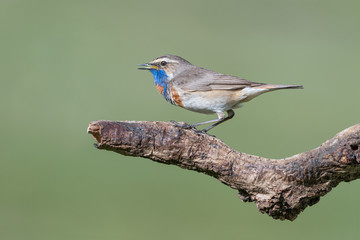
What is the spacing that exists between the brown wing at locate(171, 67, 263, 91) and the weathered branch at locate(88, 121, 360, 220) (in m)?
0.92

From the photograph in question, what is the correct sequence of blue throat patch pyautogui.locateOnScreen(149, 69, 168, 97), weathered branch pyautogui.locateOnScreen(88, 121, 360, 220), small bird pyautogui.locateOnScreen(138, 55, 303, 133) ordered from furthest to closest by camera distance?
blue throat patch pyautogui.locateOnScreen(149, 69, 168, 97), small bird pyautogui.locateOnScreen(138, 55, 303, 133), weathered branch pyautogui.locateOnScreen(88, 121, 360, 220)

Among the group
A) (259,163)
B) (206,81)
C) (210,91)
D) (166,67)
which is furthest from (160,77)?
(259,163)

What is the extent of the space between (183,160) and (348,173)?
1191 millimetres

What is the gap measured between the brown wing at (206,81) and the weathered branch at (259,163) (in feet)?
3.02

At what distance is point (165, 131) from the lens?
3576 mm

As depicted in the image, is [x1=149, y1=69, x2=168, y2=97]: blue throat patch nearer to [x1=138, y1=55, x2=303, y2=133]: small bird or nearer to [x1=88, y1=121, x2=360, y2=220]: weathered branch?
[x1=138, y1=55, x2=303, y2=133]: small bird

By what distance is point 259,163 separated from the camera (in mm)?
3732

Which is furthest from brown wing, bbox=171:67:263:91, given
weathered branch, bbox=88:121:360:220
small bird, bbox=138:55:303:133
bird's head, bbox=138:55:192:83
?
weathered branch, bbox=88:121:360:220

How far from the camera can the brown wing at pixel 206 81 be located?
454 centimetres

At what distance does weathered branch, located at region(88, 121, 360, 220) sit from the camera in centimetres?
345

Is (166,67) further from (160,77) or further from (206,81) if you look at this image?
(206,81)

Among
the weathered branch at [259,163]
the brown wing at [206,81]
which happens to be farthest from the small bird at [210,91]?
the weathered branch at [259,163]

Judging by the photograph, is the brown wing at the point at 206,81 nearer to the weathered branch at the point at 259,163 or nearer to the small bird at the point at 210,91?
the small bird at the point at 210,91

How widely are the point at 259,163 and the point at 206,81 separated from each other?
1.27m
